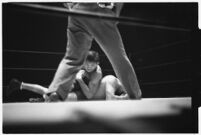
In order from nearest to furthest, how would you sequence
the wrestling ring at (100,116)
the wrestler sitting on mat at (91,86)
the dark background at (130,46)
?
1. the wrestling ring at (100,116)
2. the dark background at (130,46)
3. the wrestler sitting on mat at (91,86)

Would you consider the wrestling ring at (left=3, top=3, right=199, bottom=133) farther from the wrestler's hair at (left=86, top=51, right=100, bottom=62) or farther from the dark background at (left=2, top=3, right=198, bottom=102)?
the wrestler's hair at (left=86, top=51, right=100, bottom=62)

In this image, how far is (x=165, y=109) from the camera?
155cm

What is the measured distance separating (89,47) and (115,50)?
0.57 ft

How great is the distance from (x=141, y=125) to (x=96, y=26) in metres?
0.64

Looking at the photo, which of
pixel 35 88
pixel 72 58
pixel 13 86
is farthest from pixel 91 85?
pixel 13 86

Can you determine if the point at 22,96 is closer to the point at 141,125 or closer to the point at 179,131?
the point at 141,125

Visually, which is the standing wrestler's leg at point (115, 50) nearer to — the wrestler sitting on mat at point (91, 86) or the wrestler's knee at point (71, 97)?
the wrestler sitting on mat at point (91, 86)

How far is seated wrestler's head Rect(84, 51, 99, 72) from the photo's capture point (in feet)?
5.38

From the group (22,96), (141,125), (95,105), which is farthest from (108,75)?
(22,96)

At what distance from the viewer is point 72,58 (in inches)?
60.6

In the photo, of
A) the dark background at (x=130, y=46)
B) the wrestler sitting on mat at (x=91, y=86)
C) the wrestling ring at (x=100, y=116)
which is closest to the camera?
the wrestling ring at (x=100, y=116)

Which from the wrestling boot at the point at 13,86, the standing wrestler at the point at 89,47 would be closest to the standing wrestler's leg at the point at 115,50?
the standing wrestler at the point at 89,47

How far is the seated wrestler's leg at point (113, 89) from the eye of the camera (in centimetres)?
163

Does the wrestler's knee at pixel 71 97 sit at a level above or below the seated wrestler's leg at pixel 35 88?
below
